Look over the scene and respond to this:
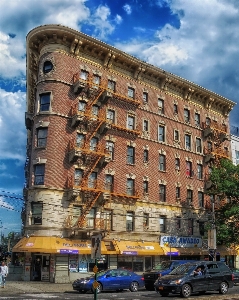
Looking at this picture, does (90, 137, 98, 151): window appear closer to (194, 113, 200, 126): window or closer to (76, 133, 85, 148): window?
(76, 133, 85, 148): window

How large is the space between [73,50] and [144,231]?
19170mm

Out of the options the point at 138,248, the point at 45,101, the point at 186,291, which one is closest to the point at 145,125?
the point at 45,101

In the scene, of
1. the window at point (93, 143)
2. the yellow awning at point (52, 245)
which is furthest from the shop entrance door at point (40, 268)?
the window at point (93, 143)

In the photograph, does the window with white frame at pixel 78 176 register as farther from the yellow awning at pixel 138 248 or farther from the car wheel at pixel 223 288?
the car wheel at pixel 223 288

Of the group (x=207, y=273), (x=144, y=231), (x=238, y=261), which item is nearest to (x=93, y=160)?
(x=144, y=231)

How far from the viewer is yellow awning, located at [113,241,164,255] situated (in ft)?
116

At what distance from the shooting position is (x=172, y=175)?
42906mm

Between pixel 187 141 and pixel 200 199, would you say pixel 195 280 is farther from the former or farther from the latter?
pixel 187 141

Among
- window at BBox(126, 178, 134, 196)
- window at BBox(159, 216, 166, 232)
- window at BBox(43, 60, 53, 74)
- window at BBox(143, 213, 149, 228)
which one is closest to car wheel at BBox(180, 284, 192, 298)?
window at BBox(143, 213, 149, 228)

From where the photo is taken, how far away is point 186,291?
2008 centimetres

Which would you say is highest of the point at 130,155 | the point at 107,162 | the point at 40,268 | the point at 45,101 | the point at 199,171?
the point at 45,101

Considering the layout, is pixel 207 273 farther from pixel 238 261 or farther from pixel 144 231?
pixel 238 261

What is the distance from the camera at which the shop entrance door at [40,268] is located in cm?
3279

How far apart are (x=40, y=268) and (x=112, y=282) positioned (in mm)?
9976
